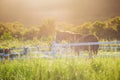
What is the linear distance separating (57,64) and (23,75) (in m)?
0.65

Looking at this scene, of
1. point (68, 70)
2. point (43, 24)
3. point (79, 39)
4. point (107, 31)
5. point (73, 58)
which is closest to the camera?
point (68, 70)

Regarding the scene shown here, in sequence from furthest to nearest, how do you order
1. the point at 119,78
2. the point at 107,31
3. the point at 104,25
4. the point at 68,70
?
the point at 104,25, the point at 107,31, the point at 68,70, the point at 119,78

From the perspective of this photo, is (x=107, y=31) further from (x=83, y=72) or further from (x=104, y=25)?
(x=83, y=72)

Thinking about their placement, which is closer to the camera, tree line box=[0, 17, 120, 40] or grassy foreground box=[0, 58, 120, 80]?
grassy foreground box=[0, 58, 120, 80]

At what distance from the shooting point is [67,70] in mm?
5398

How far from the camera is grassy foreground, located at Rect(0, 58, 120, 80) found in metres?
5.19

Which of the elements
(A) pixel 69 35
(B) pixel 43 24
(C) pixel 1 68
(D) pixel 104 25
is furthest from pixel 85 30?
(C) pixel 1 68

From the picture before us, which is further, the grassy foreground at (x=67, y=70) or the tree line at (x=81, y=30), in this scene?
the tree line at (x=81, y=30)

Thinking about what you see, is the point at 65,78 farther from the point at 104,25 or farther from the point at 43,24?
the point at 43,24

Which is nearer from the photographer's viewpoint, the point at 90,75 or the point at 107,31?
the point at 90,75

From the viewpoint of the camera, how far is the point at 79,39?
9656 mm

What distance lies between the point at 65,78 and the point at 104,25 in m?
17.0

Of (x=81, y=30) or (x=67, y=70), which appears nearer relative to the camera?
(x=67, y=70)

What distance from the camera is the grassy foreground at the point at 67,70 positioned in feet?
17.0
